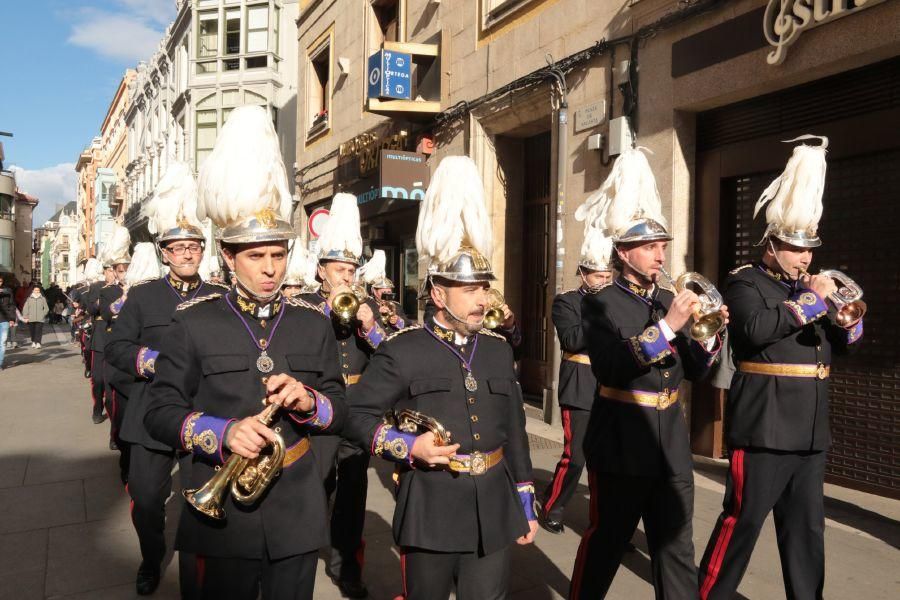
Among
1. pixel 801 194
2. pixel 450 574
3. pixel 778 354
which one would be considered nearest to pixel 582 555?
pixel 450 574

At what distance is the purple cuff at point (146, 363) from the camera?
4238mm

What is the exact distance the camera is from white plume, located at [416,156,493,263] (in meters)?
3.25

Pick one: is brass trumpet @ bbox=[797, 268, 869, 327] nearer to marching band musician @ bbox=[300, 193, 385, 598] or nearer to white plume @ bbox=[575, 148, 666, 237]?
white plume @ bbox=[575, 148, 666, 237]

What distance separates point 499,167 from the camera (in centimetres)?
1174

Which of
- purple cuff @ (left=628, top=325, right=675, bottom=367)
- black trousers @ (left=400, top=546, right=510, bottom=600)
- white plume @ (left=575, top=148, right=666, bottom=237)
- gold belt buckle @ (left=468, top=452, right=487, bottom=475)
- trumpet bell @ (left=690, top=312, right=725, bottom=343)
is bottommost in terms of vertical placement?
black trousers @ (left=400, top=546, right=510, bottom=600)

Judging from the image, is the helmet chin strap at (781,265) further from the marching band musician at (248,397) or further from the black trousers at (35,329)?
the black trousers at (35,329)

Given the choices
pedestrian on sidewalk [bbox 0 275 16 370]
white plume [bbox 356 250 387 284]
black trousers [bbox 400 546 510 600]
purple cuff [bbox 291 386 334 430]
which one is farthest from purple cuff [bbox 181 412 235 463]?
pedestrian on sidewalk [bbox 0 275 16 370]

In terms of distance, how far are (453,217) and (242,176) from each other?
38.6 inches

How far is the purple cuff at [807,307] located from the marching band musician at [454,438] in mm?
Result: 1647

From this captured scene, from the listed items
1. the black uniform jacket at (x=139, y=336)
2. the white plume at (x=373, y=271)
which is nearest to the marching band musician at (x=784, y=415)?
the black uniform jacket at (x=139, y=336)

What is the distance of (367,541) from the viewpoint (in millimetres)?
5320

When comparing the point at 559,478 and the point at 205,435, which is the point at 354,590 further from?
the point at 205,435

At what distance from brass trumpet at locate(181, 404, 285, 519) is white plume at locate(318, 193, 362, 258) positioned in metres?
3.18

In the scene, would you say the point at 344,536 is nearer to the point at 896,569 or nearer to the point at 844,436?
the point at 896,569
